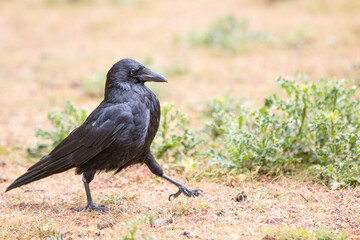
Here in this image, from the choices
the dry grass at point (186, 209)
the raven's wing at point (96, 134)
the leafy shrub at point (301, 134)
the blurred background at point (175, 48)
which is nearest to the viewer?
the dry grass at point (186, 209)

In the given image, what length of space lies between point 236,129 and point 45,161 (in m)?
1.89

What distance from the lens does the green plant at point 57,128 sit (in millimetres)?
5359

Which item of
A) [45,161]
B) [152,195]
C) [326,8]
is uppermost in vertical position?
[326,8]

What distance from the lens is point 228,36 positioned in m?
9.30

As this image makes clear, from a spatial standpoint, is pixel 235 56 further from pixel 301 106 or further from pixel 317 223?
pixel 317 223

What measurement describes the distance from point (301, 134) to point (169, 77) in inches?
161

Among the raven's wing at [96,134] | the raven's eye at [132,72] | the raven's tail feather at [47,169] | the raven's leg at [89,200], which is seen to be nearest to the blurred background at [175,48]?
the raven's tail feather at [47,169]

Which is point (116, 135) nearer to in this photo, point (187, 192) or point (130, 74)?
point (130, 74)

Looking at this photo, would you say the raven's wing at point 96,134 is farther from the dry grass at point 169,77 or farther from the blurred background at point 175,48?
the blurred background at point 175,48

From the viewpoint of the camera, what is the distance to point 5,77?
886 cm

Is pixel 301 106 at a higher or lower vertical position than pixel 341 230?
higher

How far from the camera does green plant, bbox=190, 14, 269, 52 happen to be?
914cm

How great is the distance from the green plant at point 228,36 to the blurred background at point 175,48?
0.07 ft

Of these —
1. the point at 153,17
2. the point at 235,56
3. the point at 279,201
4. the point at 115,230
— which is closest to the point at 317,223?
the point at 279,201
